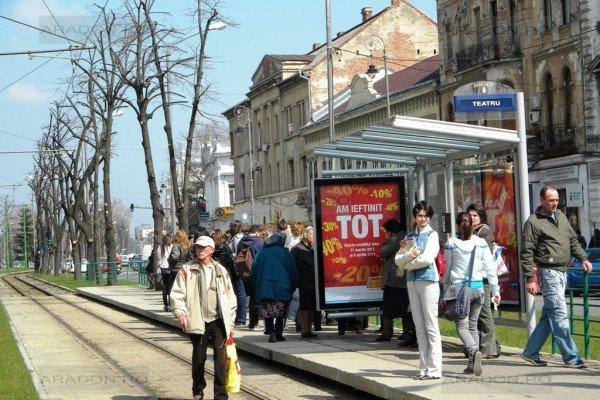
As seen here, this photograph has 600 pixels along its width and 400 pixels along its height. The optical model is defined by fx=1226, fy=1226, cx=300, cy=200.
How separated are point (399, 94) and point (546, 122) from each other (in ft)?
46.4

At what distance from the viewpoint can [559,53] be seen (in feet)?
148

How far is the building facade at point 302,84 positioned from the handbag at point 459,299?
189 ft

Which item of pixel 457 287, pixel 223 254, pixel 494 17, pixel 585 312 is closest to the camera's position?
pixel 457 287

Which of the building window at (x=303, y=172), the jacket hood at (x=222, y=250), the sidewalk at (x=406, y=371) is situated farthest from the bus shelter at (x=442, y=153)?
the building window at (x=303, y=172)

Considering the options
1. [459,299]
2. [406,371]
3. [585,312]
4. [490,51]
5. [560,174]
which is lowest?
[406,371]

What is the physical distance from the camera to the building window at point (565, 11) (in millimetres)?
44659

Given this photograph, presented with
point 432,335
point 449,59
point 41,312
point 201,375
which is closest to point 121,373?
point 201,375

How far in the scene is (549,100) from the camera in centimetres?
4606

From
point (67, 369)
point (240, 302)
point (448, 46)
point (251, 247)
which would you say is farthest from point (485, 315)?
point (448, 46)

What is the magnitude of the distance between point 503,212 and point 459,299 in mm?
2525

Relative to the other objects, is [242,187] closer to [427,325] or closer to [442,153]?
[442,153]

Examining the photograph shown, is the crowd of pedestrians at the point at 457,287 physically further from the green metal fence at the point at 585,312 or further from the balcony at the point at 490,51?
the balcony at the point at 490,51

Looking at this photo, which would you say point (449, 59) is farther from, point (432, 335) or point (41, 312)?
point (432, 335)

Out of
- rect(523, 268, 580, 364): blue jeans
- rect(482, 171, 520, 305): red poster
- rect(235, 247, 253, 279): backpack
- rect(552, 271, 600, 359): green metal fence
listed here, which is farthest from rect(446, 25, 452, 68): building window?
rect(523, 268, 580, 364): blue jeans
